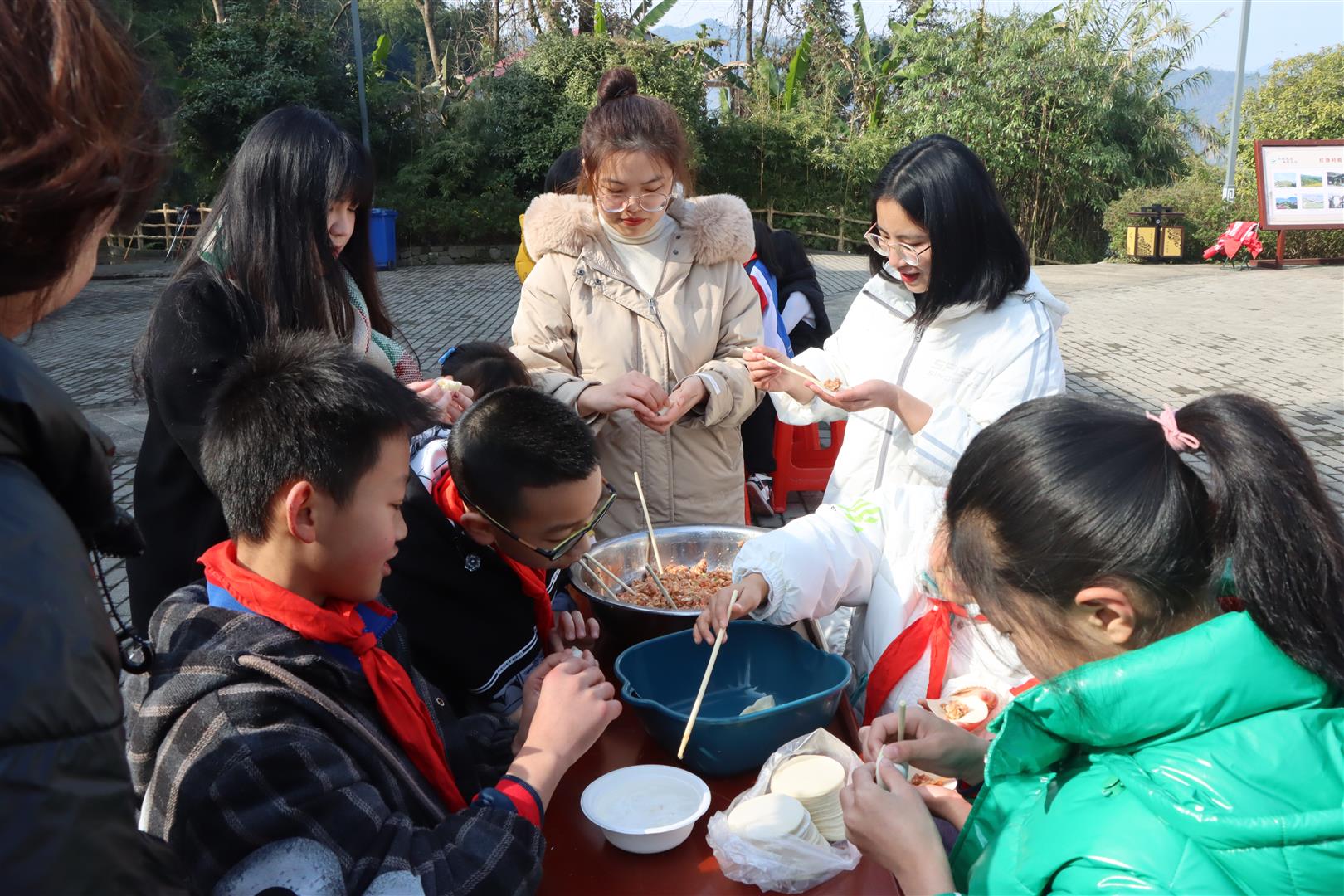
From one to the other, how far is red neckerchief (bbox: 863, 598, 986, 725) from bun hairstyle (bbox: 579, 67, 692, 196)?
152 centimetres

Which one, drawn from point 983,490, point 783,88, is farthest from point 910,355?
point 783,88

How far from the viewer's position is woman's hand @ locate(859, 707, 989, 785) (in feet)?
5.23

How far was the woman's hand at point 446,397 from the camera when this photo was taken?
2203mm

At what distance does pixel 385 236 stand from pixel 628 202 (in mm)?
14712

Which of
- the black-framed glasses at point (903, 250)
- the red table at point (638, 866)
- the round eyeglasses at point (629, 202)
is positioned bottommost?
the red table at point (638, 866)

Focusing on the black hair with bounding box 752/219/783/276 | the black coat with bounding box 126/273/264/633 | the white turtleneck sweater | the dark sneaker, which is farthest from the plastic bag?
the dark sneaker

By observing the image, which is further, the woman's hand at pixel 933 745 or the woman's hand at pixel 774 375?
the woman's hand at pixel 774 375

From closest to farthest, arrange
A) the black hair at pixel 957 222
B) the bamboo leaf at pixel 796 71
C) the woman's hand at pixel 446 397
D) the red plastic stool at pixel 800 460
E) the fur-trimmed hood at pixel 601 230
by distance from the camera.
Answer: the woman's hand at pixel 446 397 < the black hair at pixel 957 222 < the fur-trimmed hood at pixel 601 230 < the red plastic stool at pixel 800 460 < the bamboo leaf at pixel 796 71

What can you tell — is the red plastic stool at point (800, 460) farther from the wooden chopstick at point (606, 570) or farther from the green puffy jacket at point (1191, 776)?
the green puffy jacket at point (1191, 776)

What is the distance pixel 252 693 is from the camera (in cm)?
121

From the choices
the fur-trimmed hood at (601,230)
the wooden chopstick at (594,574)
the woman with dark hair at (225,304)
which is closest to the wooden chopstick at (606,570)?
the wooden chopstick at (594,574)

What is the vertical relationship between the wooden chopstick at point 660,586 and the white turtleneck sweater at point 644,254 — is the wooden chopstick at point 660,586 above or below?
below

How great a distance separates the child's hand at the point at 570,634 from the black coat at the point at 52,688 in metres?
1.32

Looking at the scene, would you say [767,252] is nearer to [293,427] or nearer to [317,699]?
[293,427]
